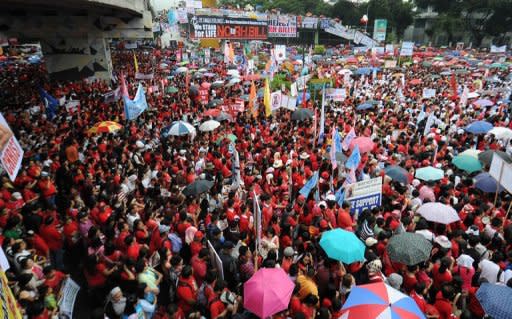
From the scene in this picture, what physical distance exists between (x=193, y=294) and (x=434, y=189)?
231 inches

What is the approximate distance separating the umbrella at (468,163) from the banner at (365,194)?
361 cm

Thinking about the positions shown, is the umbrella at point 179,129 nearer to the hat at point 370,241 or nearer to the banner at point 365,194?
the banner at point 365,194

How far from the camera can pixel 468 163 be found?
877 cm

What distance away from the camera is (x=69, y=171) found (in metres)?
8.12

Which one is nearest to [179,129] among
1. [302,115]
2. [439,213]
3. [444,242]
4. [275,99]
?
[275,99]

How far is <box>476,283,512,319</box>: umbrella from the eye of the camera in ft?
12.4

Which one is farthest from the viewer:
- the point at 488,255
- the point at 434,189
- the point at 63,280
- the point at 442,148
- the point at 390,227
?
the point at 442,148

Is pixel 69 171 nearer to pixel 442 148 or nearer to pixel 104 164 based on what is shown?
pixel 104 164

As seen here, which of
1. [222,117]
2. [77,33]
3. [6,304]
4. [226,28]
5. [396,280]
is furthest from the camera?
[226,28]

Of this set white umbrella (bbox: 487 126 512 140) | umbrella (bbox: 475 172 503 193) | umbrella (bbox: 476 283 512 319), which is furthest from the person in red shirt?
white umbrella (bbox: 487 126 512 140)

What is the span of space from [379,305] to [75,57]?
2512 centimetres

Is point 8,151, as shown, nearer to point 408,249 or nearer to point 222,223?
point 222,223

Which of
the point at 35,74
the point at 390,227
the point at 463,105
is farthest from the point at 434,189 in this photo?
the point at 35,74

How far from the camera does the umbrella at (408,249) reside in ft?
15.8
